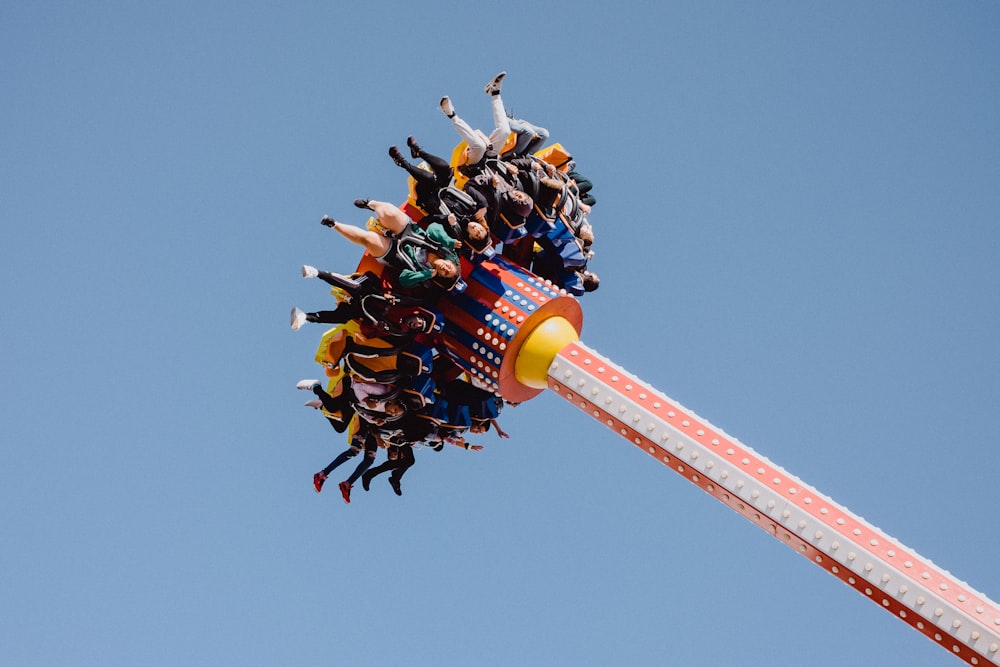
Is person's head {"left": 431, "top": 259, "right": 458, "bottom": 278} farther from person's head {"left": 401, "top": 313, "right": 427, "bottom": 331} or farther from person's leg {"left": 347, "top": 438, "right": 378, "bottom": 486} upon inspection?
person's leg {"left": 347, "top": 438, "right": 378, "bottom": 486}

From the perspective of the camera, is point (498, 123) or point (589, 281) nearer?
point (498, 123)

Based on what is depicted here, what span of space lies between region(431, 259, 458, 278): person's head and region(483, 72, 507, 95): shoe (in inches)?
95.0

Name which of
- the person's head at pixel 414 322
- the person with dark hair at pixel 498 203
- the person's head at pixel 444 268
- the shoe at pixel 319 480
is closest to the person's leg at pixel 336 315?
the person's head at pixel 414 322

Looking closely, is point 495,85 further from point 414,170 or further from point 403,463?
point 403,463

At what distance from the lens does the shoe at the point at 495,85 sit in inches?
621

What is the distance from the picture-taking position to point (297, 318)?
14578 mm

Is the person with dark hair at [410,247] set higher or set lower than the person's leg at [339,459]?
higher

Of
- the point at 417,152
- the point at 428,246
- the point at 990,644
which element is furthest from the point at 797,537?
the point at 417,152

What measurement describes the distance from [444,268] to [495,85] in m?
2.59

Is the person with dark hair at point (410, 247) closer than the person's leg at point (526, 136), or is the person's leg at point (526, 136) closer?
the person with dark hair at point (410, 247)

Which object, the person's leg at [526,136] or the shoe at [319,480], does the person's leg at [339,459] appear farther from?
the person's leg at [526,136]

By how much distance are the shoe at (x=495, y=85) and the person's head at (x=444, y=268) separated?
241 cm

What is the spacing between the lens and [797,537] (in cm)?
1315

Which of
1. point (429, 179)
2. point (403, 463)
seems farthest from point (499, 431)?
point (429, 179)
